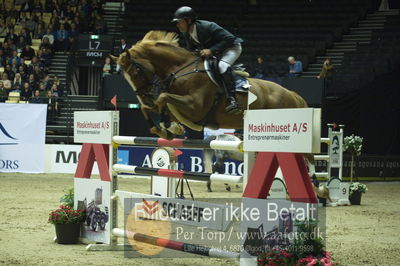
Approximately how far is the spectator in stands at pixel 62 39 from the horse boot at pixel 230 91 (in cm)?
1706

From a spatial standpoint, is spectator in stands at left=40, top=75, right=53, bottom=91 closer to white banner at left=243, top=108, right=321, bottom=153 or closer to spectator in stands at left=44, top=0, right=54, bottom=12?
spectator in stands at left=44, top=0, right=54, bottom=12

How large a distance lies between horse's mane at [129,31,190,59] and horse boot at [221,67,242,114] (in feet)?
1.84

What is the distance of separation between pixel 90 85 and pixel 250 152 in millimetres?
17492

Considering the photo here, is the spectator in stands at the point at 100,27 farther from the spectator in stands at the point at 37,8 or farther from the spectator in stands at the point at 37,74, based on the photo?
the spectator in stands at the point at 37,8

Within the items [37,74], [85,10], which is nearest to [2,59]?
[37,74]

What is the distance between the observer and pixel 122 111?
763 inches

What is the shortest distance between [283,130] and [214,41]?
2.73 metres

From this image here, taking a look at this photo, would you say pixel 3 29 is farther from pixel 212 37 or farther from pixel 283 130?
pixel 283 130

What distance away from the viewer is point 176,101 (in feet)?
24.0

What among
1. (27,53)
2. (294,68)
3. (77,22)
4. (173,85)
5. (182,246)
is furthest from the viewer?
(77,22)

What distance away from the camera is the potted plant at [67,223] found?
302 inches

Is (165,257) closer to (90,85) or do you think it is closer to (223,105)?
(223,105)

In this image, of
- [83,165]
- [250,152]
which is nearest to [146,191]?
[83,165]

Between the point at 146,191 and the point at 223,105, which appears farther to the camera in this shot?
the point at 146,191
